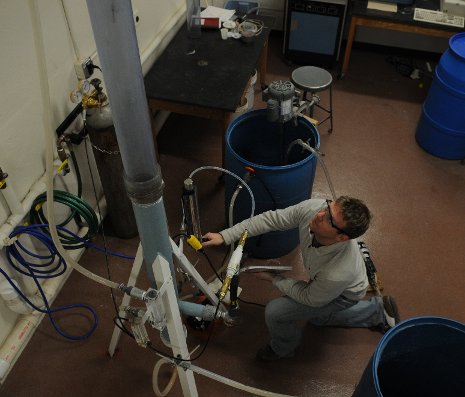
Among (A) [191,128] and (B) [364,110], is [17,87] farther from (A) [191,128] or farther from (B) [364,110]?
(B) [364,110]

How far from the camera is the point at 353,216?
5.29 feet

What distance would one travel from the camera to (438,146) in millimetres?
3223

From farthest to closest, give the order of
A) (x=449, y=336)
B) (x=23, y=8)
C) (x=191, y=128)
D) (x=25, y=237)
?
1. (x=191, y=128)
2. (x=25, y=237)
3. (x=23, y=8)
4. (x=449, y=336)

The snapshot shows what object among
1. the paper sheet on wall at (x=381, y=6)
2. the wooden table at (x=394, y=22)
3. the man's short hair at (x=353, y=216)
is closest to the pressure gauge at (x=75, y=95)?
the man's short hair at (x=353, y=216)

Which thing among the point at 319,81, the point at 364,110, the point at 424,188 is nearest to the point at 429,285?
the point at 424,188

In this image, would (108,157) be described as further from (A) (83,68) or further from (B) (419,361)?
(B) (419,361)

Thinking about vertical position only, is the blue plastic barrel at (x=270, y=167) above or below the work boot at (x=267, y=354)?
above

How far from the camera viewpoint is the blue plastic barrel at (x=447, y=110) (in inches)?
114

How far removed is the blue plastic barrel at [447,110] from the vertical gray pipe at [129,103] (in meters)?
2.48

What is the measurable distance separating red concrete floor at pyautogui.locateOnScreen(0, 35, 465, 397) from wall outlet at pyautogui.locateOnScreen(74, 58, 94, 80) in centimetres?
101

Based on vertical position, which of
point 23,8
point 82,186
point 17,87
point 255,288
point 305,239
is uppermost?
point 23,8

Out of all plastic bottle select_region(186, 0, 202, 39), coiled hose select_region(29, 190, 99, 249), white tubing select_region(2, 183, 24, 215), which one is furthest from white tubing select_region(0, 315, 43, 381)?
plastic bottle select_region(186, 0, 202, 39)

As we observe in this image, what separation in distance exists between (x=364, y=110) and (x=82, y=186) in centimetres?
240

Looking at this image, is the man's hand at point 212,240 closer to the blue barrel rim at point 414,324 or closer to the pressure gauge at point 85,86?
the blue barrel rim at point 414,324
